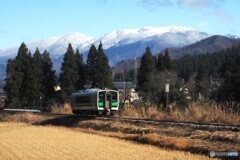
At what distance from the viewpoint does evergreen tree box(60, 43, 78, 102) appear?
57.4m

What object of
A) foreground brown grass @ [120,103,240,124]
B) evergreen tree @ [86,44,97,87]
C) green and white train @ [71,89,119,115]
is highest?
evergreen tree @ [86,44,97,87]

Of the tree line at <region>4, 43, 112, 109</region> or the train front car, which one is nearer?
the train front car

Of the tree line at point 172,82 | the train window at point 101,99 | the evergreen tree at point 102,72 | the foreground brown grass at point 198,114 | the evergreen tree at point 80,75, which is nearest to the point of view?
the foreground brown grass at point 198,114

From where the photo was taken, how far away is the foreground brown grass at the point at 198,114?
2014 centimetres

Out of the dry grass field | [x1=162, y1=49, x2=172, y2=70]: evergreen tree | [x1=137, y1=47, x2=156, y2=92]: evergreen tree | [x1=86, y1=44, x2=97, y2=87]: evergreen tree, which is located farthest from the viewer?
[x1=162, y1=49, x2=172, y2=70]: evergreen tree

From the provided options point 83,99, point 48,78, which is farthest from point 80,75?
point 83,99

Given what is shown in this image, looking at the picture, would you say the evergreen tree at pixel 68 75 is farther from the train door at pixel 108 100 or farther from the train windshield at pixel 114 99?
the train door at pixel 108 100

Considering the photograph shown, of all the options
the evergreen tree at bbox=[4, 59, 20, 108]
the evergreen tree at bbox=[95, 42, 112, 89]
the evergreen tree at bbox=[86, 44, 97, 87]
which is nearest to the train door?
the evergreen tree at bbox=[95, 42, 112, 89]

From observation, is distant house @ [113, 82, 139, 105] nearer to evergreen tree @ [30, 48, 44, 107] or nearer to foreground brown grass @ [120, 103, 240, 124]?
evergreen tree @ [30, 48, 44, 107]

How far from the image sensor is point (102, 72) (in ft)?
190

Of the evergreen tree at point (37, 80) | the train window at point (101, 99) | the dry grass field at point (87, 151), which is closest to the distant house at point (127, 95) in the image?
the train window at point (101, 99)

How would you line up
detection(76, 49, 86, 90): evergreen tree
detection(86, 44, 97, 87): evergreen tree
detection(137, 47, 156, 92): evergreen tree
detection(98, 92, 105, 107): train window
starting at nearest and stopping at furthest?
detection(98, 92, 105, 107): train window, detection(86, 44, 97, 87): evergreen tree, detection(76, 49, 86, 90): evergreen tree, detection(137, 47, 156, 92): evergreen tree

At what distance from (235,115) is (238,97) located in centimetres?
1255

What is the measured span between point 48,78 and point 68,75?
392cm
